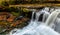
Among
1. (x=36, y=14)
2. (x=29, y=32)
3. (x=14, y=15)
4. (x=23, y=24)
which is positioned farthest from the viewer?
(x=14, y=15)

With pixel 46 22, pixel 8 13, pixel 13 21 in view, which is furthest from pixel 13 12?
pixel 46 22

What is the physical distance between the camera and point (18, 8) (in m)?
6.00

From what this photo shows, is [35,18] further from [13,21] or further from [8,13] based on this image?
[8,13]

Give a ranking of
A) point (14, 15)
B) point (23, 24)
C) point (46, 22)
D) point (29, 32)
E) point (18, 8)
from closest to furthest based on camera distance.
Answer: point (29, 32) → point (46, 22) → point (23, 24) → point (14, 15) → point (18, 8)

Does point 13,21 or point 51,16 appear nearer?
point 51,16

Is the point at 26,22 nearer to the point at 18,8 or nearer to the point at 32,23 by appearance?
the point at 32,23

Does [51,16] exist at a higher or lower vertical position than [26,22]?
higher

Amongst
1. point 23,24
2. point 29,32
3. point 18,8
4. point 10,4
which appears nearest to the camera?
point 29,32

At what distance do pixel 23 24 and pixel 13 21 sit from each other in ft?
1.48

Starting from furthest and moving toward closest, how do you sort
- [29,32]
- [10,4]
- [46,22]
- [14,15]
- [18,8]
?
1. [10,4]
2. [18,8]
3. [14,15]
4. [46,22]
5. [29,32]

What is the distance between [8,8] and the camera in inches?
241

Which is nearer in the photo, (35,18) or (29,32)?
(29,32)

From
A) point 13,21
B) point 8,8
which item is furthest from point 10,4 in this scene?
point 13,21

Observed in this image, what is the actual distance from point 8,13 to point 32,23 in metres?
1.24
